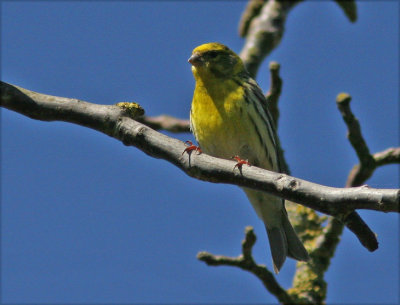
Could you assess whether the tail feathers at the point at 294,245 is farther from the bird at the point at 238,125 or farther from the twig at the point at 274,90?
the twig at the point at 274,90

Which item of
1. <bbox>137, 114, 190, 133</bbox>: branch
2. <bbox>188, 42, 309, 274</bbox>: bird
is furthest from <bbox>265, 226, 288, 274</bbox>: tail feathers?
<bbox>137, 114, 190, 133</bbox>: branch

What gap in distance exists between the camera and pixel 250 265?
6168mm

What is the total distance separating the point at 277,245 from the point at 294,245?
190 mm

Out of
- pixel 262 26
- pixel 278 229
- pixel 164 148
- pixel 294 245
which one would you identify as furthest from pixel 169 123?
pixel 164 148

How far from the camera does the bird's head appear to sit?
669 cm

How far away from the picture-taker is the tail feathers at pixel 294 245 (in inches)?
246

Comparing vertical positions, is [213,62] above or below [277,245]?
above

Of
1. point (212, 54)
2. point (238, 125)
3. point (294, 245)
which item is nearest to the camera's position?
point (238, 125)

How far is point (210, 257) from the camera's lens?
20.6ft

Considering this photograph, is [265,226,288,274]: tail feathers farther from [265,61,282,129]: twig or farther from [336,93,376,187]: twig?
[265,61,282,129]: twig

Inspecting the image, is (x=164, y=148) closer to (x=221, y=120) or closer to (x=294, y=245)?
(x=221, y=120)

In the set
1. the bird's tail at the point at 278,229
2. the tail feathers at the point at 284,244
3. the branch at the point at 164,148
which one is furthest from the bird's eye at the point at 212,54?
the branch at the point at 164,148

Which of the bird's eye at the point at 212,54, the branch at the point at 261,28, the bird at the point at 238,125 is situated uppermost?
the branch at the point at 261,28

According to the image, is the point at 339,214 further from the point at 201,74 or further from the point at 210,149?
the point at 201,74
